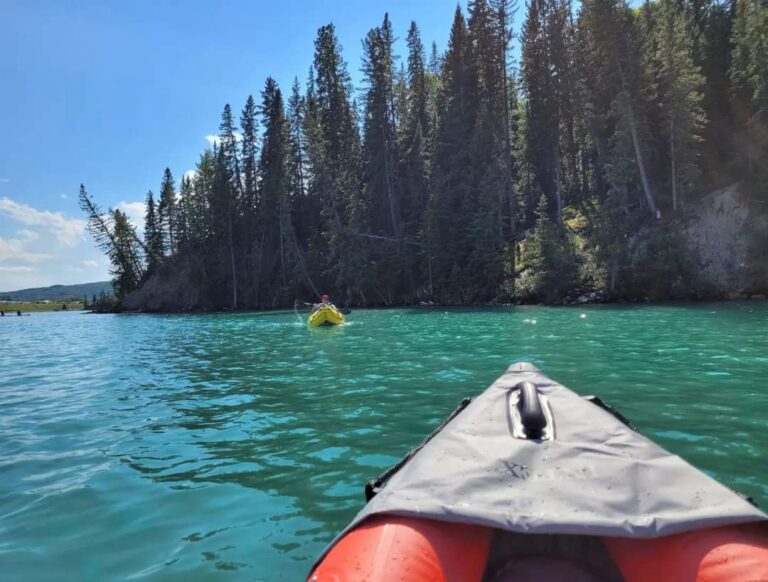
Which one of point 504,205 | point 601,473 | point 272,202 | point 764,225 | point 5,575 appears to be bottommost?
point 5,575

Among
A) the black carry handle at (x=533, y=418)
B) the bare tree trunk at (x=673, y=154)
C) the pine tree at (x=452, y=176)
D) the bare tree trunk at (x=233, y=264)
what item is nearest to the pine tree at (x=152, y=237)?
the bare tree trunk at (x=233, y=264)

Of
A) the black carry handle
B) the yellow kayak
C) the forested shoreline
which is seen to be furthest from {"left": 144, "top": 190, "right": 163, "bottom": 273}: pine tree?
the black carry handle

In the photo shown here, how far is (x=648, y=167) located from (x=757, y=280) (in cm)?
1211

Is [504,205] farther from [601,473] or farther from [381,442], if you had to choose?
[601,473]

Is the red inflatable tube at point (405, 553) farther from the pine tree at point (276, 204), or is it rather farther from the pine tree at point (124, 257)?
the pine tree at point (124, 257)

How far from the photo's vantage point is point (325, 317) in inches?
990

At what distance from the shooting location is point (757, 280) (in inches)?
1211

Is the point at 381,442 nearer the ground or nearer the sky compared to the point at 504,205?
nearer the ground

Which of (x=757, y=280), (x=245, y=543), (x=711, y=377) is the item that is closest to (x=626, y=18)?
(x=757, y=280)

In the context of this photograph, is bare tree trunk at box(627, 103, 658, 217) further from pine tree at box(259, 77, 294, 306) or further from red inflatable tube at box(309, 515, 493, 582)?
red inflatable tube at box(309, 515, 493, 582)

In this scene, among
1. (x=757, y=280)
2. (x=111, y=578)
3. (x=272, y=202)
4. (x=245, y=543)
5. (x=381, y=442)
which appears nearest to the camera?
(x=111, y=578)

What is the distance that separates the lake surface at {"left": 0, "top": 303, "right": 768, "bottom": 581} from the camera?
4.33 meters

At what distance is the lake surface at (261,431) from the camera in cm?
433

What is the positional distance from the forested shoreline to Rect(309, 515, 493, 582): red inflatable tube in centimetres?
3503
